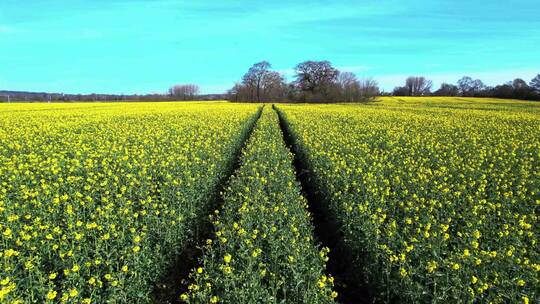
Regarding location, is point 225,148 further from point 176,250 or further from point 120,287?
point 120,287

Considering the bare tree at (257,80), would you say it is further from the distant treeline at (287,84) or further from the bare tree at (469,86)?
the bare tree at (469,86)

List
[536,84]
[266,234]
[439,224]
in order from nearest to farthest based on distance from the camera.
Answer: [266,234], [439,224], [536,84]

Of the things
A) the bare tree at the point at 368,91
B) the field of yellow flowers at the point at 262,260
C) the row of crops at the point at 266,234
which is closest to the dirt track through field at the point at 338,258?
the row of crops at the point at 266,234

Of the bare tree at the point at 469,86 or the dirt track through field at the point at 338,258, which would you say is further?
the bare tree at the point at 469,86

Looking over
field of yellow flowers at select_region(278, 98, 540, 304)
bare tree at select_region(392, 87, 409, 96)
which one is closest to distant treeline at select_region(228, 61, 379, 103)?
bare tree at select_region(392, 87, 409, 96)

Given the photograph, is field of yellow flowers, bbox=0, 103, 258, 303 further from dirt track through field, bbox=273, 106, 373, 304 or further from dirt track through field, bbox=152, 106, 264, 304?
dirt track through field, bbox=273, 106, 373, 304

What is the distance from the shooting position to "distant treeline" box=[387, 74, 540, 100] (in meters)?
65.4

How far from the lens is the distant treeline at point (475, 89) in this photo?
6542 centimetres

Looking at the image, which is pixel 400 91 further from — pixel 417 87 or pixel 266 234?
pixel 266 234

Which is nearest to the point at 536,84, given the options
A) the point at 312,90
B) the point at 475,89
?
the point at 475,89

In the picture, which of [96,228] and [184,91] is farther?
[184,91]

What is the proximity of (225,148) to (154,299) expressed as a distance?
812cm

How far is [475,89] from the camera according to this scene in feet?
278

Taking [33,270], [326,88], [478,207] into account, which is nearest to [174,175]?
[33,270]
